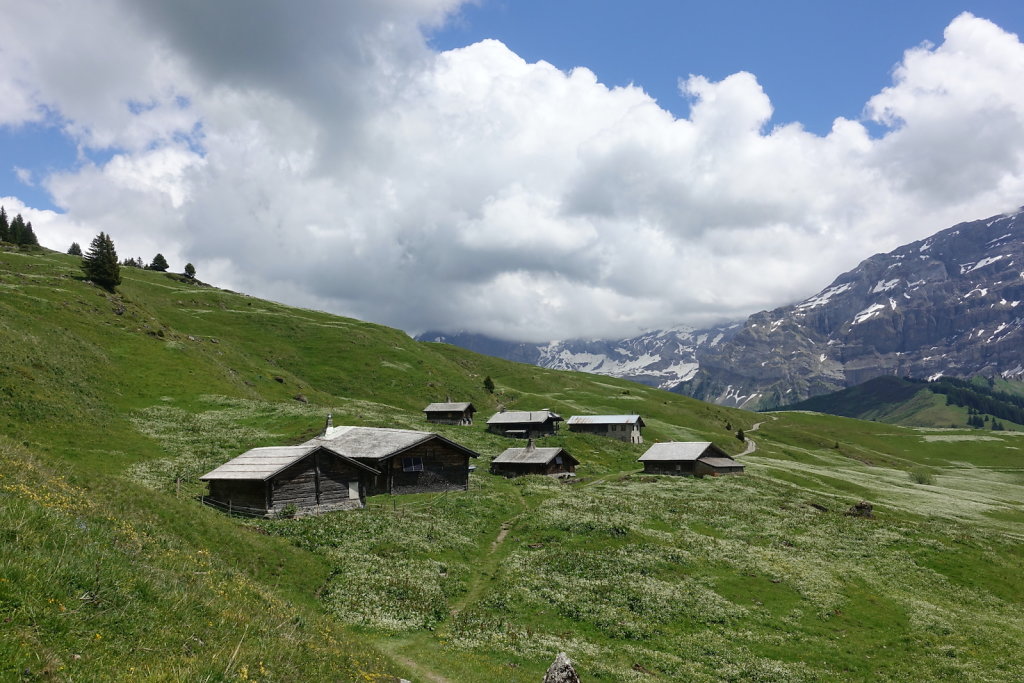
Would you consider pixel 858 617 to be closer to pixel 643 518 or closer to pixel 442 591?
pixel 643 518

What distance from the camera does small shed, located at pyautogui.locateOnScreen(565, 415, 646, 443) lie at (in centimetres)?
11512

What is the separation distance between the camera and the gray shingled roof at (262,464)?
41.2 m

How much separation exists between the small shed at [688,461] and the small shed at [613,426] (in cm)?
2751

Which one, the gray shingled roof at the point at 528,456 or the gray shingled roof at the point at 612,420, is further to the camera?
the gray shingled roof at the point at 612,420

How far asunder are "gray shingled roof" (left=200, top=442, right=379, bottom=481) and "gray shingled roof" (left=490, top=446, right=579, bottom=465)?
1126 inches

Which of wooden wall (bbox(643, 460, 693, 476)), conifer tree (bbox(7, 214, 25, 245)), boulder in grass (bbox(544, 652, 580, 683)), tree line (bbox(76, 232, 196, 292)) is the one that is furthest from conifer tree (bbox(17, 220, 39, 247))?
boulder in grass (bbox(544, 652, 580, 683))

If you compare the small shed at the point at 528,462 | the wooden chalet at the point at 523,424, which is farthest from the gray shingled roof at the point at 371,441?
the wooden chalet at the point at 523,424

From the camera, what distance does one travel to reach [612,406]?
153m

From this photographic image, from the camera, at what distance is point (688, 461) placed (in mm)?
82500

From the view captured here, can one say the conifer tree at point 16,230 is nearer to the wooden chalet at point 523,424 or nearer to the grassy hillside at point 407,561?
the grassy hillside at point 407,561

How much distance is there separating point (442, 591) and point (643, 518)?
24217mm

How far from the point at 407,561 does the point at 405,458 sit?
23.0m

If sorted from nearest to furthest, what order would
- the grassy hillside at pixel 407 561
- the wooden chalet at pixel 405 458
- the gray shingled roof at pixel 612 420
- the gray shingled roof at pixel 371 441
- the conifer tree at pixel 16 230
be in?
the grassy hillside at pixel 407 561
the gray shingled roof at pixel 371 441
the wooden chalet at pixel 405 458
the gray shingled roof at pixel 612 420
the conifer tree at pixel 16 230

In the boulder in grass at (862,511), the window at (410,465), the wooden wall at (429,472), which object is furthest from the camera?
the boulder in grass at (862,511)
